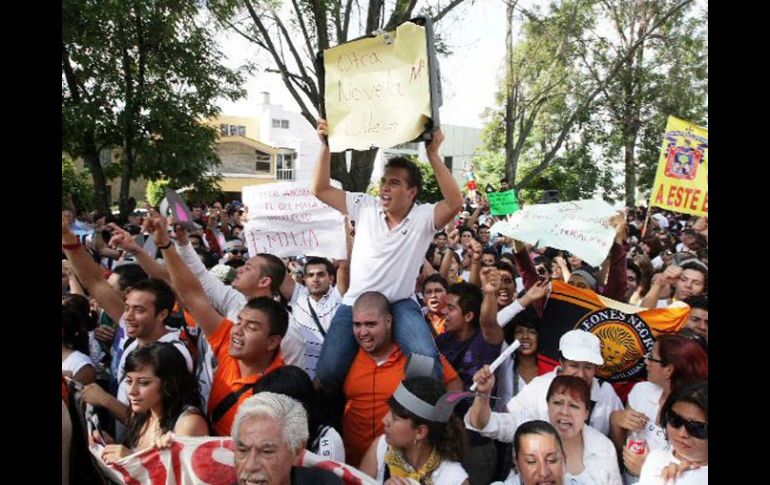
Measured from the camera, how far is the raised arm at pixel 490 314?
4172 mm

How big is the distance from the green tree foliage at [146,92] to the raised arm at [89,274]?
406 inches

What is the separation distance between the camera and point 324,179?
3.95m

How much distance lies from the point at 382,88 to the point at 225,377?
169cm

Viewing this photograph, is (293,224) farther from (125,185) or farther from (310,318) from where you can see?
(125,185)

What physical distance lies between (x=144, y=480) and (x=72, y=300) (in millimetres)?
1854

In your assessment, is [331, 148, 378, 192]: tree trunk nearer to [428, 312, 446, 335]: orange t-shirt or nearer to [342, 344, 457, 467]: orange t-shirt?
[428, 312, 446, 335]: orange t-shirt

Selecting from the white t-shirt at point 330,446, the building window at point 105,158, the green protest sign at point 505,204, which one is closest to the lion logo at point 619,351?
the white t-shirt at point 330,446

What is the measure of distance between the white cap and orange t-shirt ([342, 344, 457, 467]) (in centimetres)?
86

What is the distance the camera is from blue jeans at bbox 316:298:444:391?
359 centimetres

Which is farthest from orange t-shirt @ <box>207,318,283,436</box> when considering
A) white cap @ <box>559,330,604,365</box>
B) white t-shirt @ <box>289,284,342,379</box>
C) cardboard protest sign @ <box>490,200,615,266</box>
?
cardboard protest sign @ <box>490,200,615,266</box>

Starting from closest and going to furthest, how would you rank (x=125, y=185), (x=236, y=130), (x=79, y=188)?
(x=125, y=185) < (x=79, y=188) < (x=236, y=130)

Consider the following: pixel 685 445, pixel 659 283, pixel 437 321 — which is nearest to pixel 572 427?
pixel 685 445
